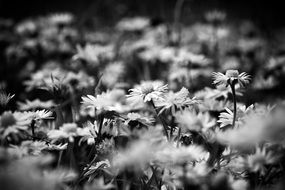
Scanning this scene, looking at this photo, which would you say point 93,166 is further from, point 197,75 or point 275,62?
point 275,62

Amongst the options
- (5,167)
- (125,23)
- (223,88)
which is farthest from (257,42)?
(5,167)

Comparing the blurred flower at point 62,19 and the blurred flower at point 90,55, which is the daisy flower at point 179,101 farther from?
the blurred flower at point 62,19

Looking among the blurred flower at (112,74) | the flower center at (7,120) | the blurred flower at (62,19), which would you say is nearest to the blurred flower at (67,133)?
the flower center at (7,120)

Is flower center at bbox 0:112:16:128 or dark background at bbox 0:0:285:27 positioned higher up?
dark background at bbox 0:0:285:27

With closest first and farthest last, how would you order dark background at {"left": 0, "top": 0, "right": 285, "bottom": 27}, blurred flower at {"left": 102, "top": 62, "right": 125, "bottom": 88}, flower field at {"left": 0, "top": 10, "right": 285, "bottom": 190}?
flower field at {"left": 0, "top": 10, "right": 285, "bottom": 190} → blurred flower at {"left": 102, "top": 62, "right": 125, "bottom": 88} → dark background at {"left": 0, "top": 0, "right": 285, "bottom": 27}

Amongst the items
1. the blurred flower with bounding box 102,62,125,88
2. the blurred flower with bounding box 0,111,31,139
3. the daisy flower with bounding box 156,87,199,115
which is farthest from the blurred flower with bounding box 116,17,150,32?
the blurred flower with bounding box 0,111,31,139

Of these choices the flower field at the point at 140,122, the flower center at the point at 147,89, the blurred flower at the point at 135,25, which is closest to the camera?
the flower field at the point at 140,122

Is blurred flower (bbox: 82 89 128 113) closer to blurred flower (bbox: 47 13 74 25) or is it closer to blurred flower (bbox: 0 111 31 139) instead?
blurred flower (bbox: 0 111 31 139)

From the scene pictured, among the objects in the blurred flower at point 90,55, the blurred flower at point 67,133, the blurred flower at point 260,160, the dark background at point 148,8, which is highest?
the dark background at point 148,8
